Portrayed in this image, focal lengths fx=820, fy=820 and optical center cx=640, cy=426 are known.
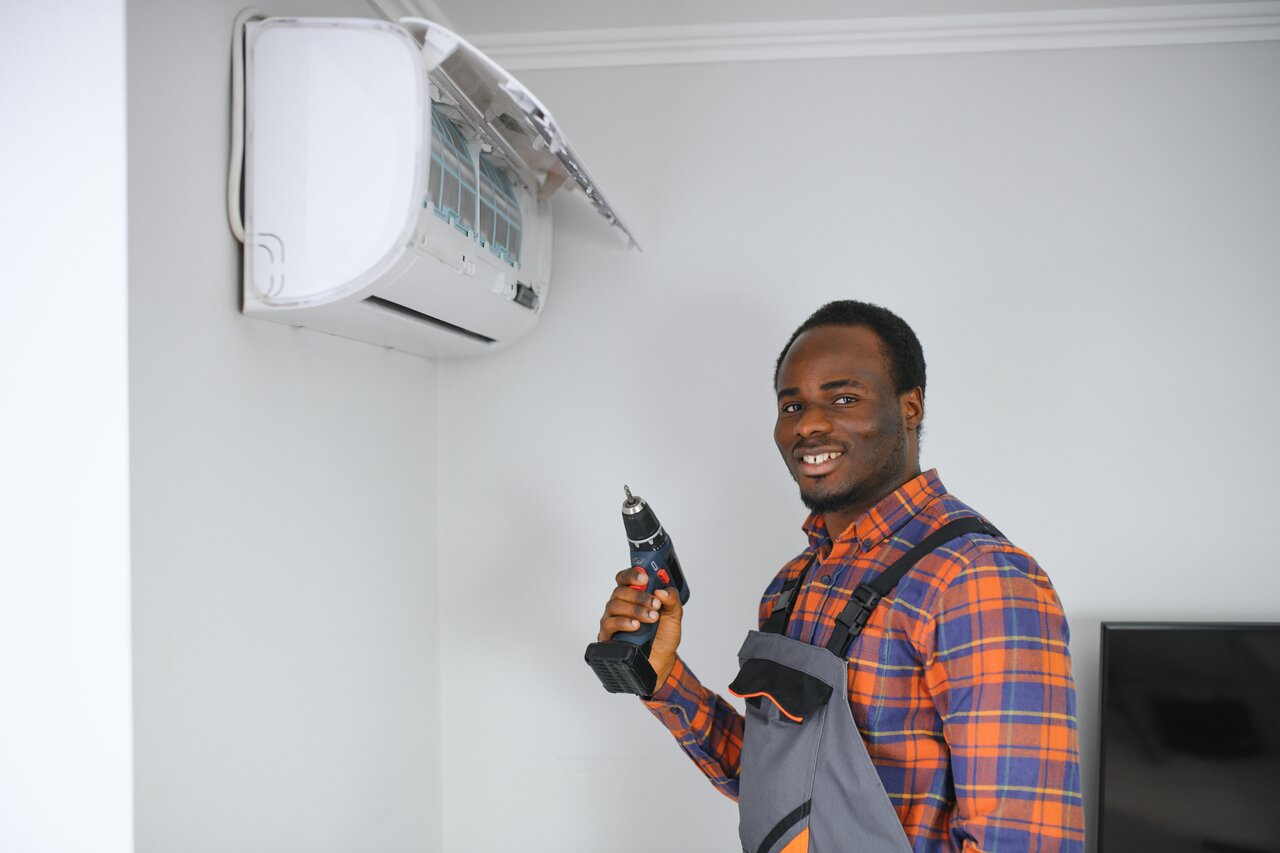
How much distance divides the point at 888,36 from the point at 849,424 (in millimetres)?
1173

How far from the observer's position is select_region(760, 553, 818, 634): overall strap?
1266 mm

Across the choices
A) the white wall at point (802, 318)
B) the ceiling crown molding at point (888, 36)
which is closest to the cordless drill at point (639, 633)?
the white wall at point (802, 318)

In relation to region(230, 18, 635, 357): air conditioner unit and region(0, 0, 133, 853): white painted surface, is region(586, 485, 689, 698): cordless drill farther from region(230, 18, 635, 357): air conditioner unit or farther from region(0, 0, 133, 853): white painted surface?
region(0, 0, 133, 853): white painted surface

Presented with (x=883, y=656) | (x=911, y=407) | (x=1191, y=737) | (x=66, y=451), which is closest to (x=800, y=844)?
(x=883, y=656)

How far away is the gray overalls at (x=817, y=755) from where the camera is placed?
102cm

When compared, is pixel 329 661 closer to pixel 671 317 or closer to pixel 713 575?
pixel 713 575

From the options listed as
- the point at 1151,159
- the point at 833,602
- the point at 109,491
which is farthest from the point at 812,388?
the point at 1151,159

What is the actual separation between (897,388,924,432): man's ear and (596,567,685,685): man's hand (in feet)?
1.50

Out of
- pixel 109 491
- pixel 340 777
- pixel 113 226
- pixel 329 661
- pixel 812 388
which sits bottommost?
pixel 340 777

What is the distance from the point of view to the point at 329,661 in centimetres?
146

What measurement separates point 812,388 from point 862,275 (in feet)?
2.64

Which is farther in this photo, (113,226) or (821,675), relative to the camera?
(821,675)

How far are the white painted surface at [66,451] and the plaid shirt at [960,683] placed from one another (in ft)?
2.96

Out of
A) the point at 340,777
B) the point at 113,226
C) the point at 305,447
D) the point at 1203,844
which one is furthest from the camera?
the point at 1203,844
